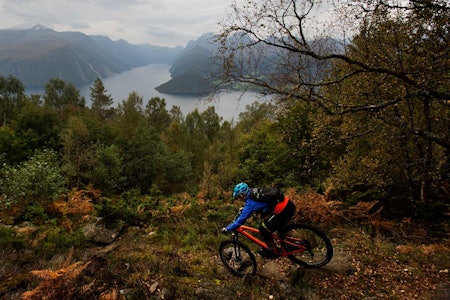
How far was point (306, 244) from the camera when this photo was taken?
6.13 meters

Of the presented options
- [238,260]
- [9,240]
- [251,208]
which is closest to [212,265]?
[238,260]

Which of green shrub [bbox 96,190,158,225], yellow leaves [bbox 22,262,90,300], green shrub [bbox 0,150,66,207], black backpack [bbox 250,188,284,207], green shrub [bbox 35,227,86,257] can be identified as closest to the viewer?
yellow leaves [bbox 22,262,90,300]

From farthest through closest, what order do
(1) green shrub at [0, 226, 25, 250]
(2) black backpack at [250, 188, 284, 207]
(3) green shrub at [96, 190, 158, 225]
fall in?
(3) green shrub at [96, 190, 158, 225], (1) green shrub at [0, 226, 25, 250], (2) black backpack at [250, 188, 284, 207]

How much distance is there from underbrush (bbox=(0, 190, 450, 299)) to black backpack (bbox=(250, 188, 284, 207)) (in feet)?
6.41

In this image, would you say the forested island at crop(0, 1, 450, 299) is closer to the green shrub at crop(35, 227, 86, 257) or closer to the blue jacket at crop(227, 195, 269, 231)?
the green shrub at crop(35, 227, 86, 257)

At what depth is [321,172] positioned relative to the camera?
15.4 m

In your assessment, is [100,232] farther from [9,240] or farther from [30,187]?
[30,187]

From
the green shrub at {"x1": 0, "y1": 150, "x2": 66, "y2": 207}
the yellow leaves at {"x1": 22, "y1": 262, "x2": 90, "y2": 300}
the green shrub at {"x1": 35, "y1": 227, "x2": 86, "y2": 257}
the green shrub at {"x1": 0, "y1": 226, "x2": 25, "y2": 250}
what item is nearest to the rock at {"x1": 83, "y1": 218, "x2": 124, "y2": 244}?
the green shrub at {"x1": 35, "y1": 227, "x2": 86, "y2": 257}

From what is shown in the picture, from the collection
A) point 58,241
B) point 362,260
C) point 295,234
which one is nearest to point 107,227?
point 58,241

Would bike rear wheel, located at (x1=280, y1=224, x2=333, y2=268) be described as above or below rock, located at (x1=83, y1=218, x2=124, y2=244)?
above

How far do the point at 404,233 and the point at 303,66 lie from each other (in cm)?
632

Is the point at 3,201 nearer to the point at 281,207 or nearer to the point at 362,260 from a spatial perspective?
the point at 281,207

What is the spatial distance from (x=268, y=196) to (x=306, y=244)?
1.57m

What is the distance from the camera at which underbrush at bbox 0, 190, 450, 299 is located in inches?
221
